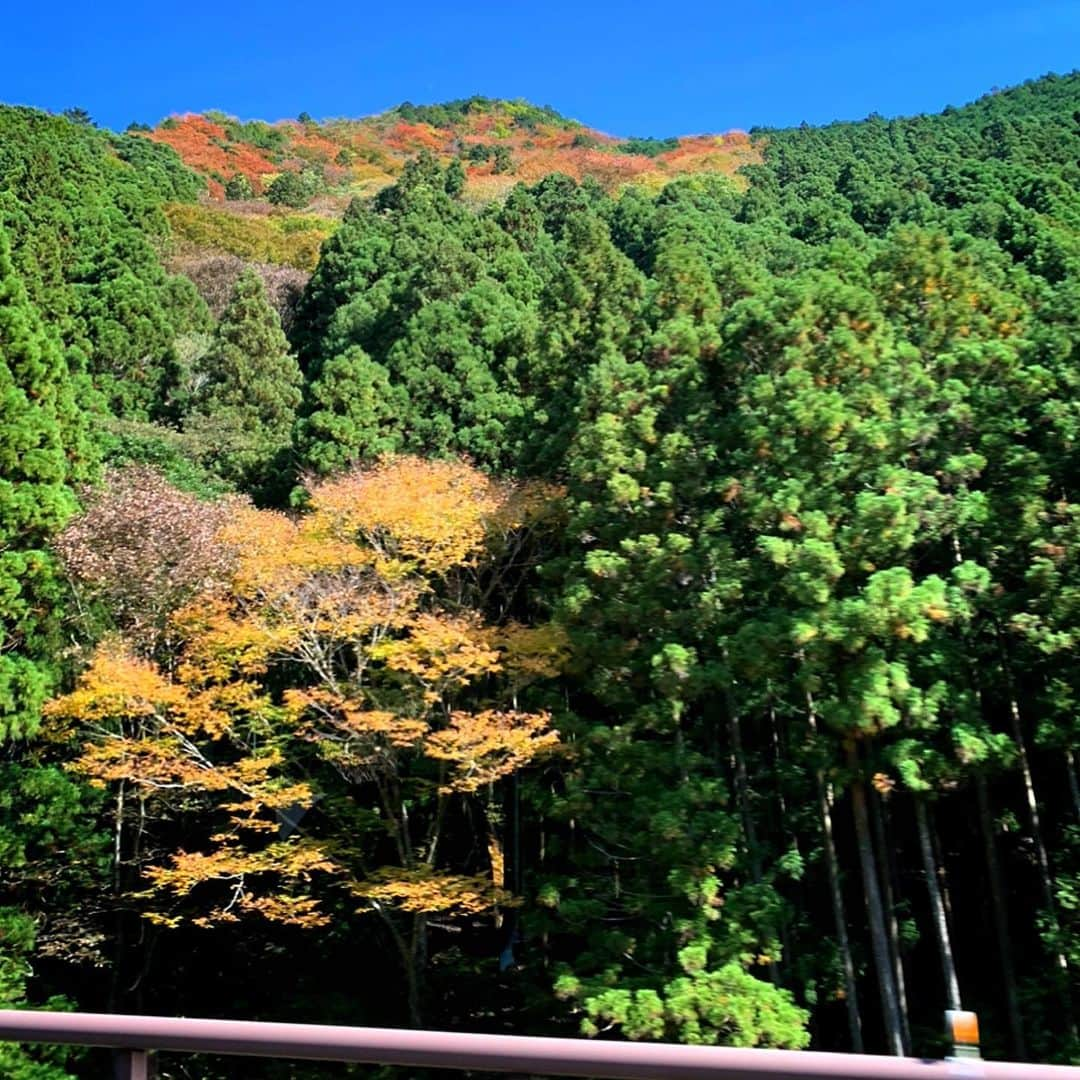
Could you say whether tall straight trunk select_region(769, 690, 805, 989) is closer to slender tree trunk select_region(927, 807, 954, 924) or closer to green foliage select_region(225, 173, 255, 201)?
slender tree trunk select_region(927, 807, 954, 924)

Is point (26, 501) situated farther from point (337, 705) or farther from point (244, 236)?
point (244, 236)

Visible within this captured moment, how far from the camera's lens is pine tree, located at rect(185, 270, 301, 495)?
17578 millimetres

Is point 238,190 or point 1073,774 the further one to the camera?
point 238,190

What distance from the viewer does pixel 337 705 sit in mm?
9961

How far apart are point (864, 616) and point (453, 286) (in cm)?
1248

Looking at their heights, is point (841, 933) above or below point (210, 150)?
below

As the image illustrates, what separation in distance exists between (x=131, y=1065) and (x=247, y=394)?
20.0 meters

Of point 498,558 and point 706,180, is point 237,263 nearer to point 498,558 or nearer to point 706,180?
point 706,180

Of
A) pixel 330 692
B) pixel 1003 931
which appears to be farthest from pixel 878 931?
pixel 330 692

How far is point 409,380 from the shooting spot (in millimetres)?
15453

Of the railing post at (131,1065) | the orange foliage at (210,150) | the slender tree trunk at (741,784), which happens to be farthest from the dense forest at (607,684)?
the orange foliage at (210,150)

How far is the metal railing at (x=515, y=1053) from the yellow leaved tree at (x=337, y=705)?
7.80m

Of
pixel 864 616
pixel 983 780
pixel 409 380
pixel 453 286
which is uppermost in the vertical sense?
pixel 453 286

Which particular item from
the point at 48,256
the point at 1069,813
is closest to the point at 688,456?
the point at 1069,813
